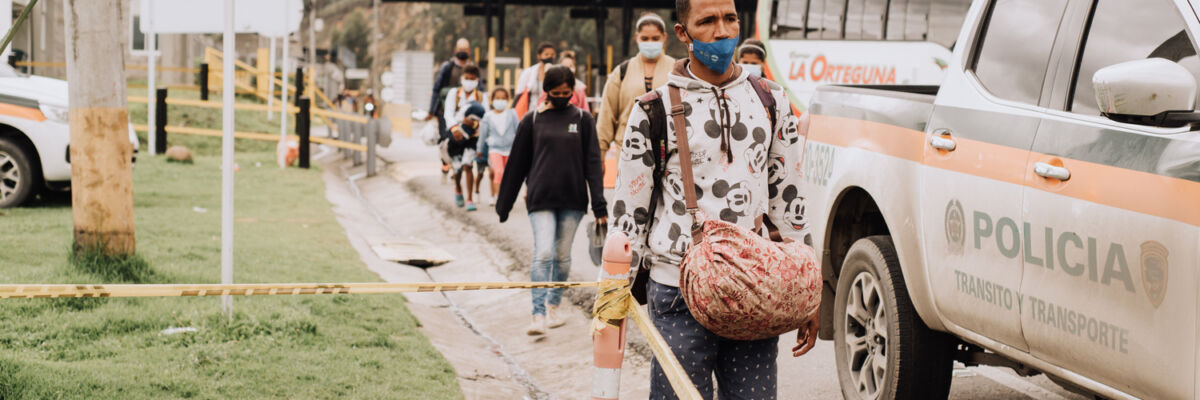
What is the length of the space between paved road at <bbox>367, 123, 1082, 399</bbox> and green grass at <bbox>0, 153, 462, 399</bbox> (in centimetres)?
170

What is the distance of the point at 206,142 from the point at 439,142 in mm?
8436

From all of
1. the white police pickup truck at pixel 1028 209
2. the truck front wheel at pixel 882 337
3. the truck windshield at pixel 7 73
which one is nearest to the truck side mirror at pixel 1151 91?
the white police pickup truck at pixel 1028 209

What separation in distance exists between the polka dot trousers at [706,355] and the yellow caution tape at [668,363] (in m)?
0.03

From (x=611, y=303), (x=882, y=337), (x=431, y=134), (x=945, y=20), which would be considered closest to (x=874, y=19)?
(x=945, y=20)

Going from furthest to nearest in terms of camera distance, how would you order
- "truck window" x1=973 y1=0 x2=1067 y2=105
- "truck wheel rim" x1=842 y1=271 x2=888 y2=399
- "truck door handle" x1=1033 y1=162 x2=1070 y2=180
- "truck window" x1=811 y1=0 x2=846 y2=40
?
1. "truck window" x1=811 y1=0 x2=846 y2=40
2. "truck wheel rim" x1=842 y1=271 x2=888 y2=399
3. "truck window" x1=973 y1=0 x2=1067 y2=105
4. "truck door handle" x1=1033 y1=162 x2=1070 y2=180

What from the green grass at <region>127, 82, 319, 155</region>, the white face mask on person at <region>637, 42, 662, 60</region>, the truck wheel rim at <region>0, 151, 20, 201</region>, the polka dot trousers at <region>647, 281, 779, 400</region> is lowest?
the green grass at <region>127, 82, 319, 155</region>

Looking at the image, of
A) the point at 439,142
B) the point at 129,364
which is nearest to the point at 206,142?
the point at 439,142

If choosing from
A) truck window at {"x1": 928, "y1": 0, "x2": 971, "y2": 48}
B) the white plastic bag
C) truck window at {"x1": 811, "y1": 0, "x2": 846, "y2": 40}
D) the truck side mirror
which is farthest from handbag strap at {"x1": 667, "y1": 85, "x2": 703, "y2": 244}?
the white plastic bag

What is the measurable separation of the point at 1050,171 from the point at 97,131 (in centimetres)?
552

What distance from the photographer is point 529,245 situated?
12219mm

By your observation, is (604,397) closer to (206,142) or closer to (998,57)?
(998,57)

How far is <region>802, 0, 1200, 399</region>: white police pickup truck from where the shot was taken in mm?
3557

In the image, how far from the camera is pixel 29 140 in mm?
12539

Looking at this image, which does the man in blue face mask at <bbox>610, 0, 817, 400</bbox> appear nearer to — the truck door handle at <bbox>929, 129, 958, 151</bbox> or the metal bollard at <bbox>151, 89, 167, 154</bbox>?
the truck door handle at <bbox>929, 129, 958, 151</bbox>
